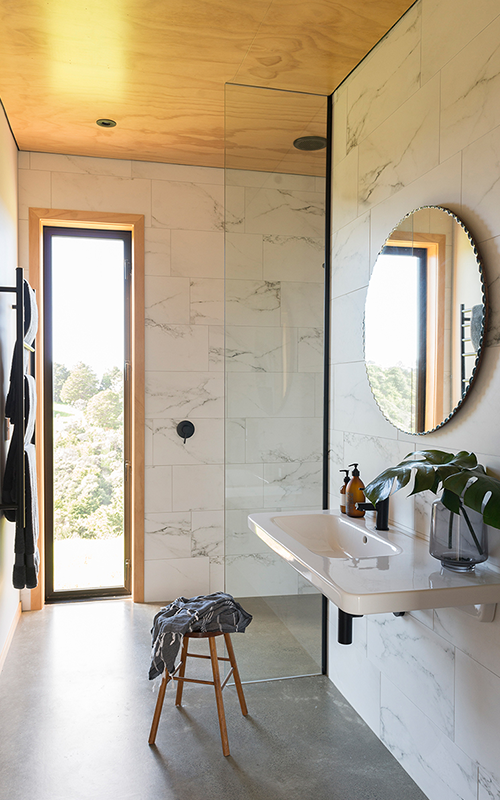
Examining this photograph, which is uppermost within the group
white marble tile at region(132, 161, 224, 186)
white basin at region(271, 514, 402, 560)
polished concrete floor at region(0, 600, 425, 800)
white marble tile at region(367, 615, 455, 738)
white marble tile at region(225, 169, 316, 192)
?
white marble tile at region(132, 161, 224, 186)

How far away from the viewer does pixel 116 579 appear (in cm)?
390

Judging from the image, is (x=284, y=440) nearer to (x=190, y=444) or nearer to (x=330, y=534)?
(x=330, y=534)

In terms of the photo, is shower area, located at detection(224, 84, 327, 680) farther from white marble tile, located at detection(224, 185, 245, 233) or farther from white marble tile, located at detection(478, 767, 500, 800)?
white marble tile, located at detection(478, 767, 500, 800)

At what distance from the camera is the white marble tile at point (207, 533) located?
3.83 m

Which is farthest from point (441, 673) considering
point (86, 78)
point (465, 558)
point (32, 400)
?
point (86, 78)

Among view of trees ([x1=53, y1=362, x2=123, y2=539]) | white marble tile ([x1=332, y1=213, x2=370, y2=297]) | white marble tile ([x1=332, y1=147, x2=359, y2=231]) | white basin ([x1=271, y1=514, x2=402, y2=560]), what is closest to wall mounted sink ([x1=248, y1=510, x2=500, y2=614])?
white basin ([x1=271, y1=514, x2=402, y2=560])

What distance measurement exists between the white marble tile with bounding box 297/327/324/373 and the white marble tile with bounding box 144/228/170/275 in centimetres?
140

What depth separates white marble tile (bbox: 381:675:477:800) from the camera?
1.75m

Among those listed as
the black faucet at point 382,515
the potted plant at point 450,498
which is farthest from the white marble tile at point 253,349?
the potted plant at point 450,498

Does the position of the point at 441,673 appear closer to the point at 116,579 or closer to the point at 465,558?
the point at 465,558

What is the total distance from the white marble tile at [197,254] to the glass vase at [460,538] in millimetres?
2540

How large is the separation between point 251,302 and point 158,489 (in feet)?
5.46

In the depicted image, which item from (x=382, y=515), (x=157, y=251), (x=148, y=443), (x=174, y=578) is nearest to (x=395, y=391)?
(x=382, y=515)

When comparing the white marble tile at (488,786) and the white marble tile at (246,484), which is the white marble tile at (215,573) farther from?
the white marble tile at (488,786)
